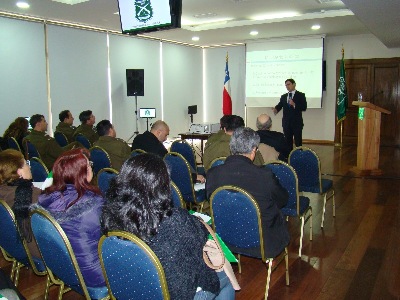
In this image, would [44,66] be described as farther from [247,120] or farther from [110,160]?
[247,120]

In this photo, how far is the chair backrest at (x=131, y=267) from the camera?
1.52 metres

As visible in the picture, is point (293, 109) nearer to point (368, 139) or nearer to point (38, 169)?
point (368, 139)

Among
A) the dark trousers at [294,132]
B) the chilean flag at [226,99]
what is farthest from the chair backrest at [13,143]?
the chilean flag at [226,99]

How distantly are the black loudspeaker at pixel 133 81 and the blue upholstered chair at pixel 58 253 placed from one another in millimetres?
8047

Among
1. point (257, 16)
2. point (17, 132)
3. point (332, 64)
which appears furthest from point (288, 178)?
point (332, 64)

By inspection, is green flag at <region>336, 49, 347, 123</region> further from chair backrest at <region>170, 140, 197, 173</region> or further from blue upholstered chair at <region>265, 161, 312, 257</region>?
blue upholstered chair at <region>265, 161, 312, 257</region>

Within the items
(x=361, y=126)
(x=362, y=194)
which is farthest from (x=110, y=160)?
(x=361, y=126)

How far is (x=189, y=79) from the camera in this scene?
12.8 metres

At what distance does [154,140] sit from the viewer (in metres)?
4.45

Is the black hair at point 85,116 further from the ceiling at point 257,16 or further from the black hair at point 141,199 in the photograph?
the black hair at point 141,199

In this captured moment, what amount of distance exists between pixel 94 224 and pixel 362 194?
15.2ft

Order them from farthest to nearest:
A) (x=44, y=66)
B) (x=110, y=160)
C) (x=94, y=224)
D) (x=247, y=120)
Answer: (x=247, y=120) < (x=44, y=66) < (x=110, y=160) < (x=94, y=224)

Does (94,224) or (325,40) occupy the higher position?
(325,40)

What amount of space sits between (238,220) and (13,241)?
1.43 metres
